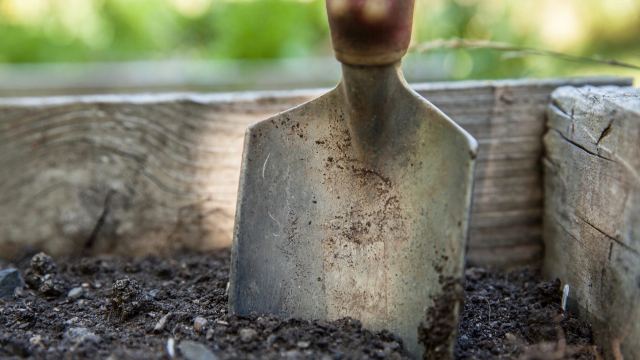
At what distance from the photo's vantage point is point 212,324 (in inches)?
44.1

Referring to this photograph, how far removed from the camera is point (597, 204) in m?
1.15

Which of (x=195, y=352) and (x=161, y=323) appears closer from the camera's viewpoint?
(x=195, y=352)

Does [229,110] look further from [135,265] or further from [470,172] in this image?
[470,172]

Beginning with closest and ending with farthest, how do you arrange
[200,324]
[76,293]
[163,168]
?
1. [200,324]
2. [76,293]
3. [163,168]

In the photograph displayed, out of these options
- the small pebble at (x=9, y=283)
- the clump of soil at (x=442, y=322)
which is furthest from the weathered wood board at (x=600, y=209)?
the small pebble at (x=9, y=283)

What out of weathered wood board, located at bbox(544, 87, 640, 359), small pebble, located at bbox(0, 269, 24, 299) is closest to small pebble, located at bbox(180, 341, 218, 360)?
small pebble, located at bbox(0, 269, 24, 299)

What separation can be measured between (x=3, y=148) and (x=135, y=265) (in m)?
0.53

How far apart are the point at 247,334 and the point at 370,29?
2.01 feet

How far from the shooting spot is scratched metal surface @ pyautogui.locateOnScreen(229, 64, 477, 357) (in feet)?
3.60

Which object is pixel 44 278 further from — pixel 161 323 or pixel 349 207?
pixel 349 207

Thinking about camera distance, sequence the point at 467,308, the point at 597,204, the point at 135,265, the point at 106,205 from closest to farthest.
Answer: the point at 597,204 < the point at 467,308 < the point at 135,265 < the point at 106,205

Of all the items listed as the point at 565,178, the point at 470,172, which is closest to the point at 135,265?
the point at 470,172

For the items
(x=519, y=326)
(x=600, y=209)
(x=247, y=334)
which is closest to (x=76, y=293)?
(x=247, y=334)

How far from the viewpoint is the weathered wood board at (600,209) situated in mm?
1021
